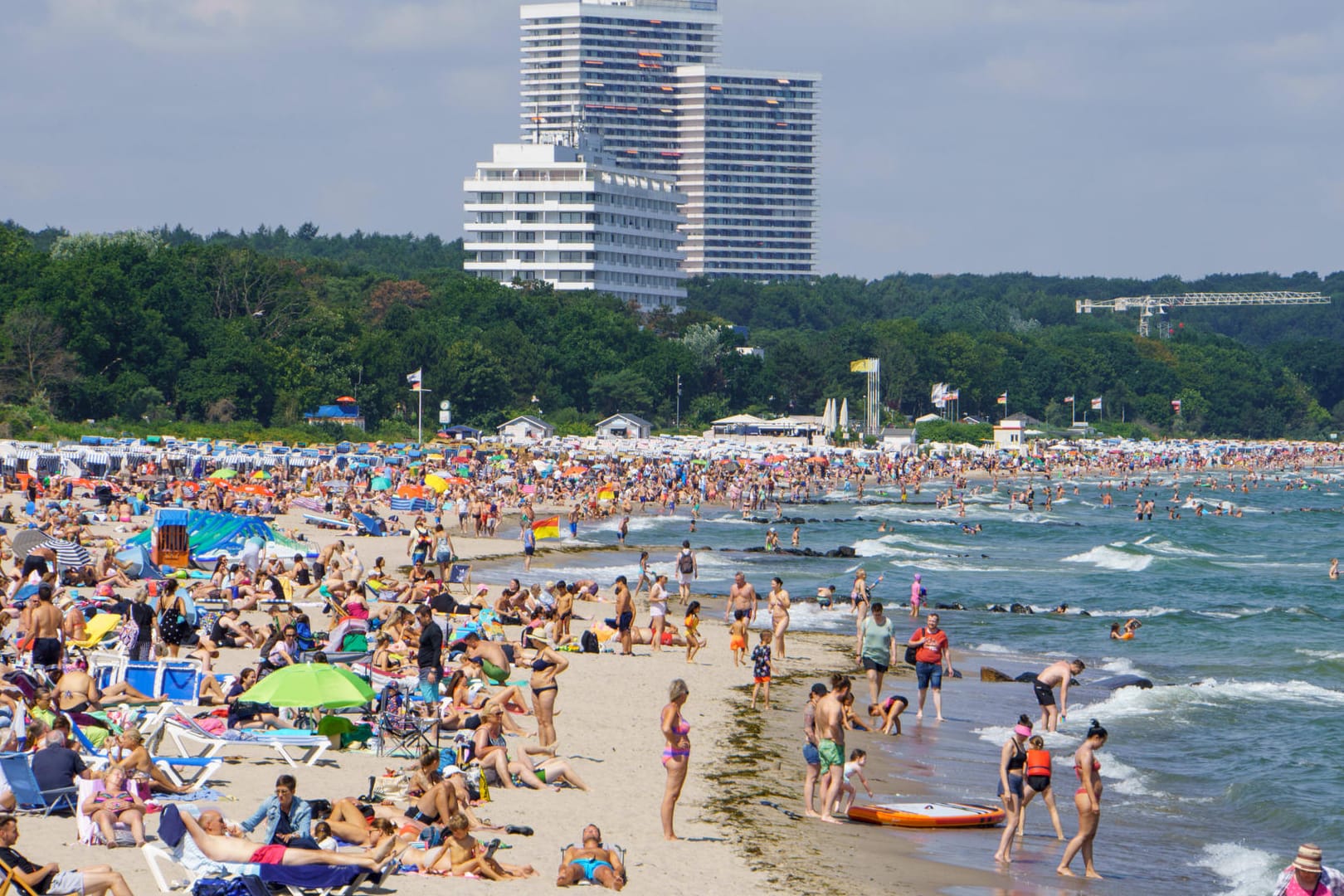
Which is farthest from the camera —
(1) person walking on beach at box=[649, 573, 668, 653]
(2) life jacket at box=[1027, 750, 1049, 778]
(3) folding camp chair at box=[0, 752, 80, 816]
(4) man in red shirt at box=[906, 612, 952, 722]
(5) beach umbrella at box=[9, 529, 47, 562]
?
(5) beach umbrella at box=[9, 529, 47, 562]

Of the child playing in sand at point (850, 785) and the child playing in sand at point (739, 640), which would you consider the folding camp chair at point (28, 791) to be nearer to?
the child playing in sand at point (850, 785)

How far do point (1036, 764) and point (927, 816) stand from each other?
3.67ft

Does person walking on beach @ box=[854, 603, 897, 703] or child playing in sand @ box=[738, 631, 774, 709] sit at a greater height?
person walking on beach @ box=[854, 603, 897, 703]

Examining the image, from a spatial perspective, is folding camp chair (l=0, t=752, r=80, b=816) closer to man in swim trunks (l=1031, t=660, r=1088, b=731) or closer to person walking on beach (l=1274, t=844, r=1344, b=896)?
person walking on beach (l=1274, t=844, r=1344, b=896)

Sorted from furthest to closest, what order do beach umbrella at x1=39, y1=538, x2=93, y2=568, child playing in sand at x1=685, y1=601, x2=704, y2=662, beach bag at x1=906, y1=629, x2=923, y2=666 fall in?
beach umbrella at x1=39, y1=538, x2=93, y2=568 → child playing in sand at x1=685, y1=601, x2=704, y2=662 → beach bag at x1=906, y1=629, x2=923, y2=666

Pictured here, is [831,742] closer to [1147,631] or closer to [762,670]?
[762,670]

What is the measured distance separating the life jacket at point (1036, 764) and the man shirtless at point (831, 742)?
1602mm

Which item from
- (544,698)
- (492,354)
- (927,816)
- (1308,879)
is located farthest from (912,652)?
(492,354)

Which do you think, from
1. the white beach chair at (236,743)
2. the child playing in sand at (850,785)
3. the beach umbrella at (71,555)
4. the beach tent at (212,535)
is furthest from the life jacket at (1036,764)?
the beach tent at (212,535)

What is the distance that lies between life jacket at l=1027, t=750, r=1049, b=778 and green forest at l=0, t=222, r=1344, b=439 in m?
46.2

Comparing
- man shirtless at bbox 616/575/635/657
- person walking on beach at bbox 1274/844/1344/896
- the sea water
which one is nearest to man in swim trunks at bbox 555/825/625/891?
the sea water

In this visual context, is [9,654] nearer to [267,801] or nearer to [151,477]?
[267,801]

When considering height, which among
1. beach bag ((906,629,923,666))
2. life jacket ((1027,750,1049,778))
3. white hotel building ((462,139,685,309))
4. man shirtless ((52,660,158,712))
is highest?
white hotel building ((462,139,685,309))

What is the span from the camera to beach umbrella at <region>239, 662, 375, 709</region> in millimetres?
12852
